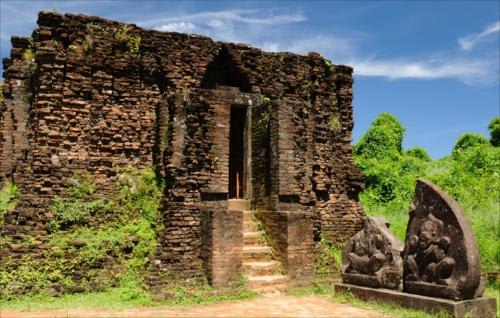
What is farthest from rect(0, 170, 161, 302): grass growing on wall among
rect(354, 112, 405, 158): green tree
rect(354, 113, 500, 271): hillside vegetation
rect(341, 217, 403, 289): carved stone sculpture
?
rect(354, 112, 405, 158): green tree

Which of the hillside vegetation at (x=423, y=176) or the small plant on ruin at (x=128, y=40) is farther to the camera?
the hillside vegetation at (x=423, y=176)

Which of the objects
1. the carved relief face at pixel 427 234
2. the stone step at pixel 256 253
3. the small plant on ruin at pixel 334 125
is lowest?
the stone step at pixel 256 253

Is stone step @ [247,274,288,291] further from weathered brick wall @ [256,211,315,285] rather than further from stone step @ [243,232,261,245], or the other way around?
stone step @ [243,232,261,245]

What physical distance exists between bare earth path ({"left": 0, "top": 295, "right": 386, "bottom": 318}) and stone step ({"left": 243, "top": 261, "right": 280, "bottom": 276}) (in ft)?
3.10

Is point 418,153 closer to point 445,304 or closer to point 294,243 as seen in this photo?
point 294,243

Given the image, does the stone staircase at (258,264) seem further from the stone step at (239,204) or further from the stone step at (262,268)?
the stone step at (239,204)

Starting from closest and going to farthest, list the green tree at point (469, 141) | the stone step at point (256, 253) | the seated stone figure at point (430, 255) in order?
1. the seated stone figure at point (430, 255)
2. the stone step at point (256, 253)
3. the green tree at point (469, 141)

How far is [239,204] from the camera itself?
36.3 ft

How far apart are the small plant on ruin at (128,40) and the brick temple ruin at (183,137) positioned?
0.05m

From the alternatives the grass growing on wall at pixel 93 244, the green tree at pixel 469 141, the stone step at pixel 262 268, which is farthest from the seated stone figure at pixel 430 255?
the green tree at pixel 469 141

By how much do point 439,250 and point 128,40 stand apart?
24.6ft

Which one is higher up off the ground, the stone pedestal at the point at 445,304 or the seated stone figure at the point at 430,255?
the seated stone figure at the point at 430,255

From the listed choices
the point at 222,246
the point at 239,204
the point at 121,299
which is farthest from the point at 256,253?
the point at 121,299

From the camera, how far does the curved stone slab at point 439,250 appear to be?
Result: 6.79m
